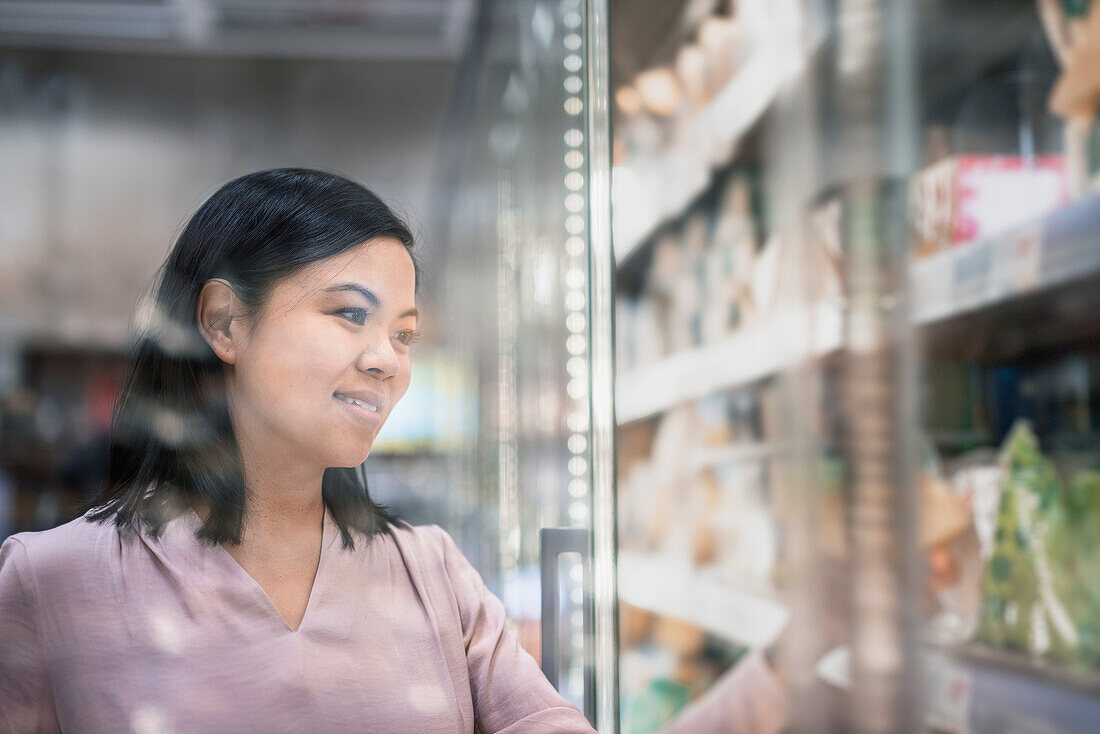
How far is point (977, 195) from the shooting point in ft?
3.81

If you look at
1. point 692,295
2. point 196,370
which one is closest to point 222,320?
point 196,370

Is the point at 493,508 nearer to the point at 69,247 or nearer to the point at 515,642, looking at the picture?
the point at 515,642

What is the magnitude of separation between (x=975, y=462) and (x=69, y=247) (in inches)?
45.6

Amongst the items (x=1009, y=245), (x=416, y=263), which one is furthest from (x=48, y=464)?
(x=1009, y=245)

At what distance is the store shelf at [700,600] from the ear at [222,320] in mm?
838

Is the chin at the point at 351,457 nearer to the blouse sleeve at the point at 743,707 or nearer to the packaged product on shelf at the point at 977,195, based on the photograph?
the blouse sleeve at the point at 743,707

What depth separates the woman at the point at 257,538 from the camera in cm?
62

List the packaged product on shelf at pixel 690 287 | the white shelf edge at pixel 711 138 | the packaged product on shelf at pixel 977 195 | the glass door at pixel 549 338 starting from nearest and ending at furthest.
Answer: the glass door at pixel 549 338, the packaged product on shelf at pixel 977 195, the white shelf edge at pixel 711 138, the packaged product on shelf at pixel 690 287

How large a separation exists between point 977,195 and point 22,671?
4.14ft

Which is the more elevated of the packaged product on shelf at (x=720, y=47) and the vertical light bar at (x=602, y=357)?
the packaged product on shelf at (x=720, y=47)

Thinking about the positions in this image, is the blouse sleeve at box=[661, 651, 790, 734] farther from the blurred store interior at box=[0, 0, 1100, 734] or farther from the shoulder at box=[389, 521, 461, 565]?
the shoulder at box=[389, 521, 461, 565]

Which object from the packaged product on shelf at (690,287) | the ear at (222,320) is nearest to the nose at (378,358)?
the ear at (222,320)

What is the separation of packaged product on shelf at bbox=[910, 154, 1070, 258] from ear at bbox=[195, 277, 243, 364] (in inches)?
36.5

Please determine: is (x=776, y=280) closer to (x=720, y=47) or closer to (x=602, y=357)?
(x=720, y=47)
